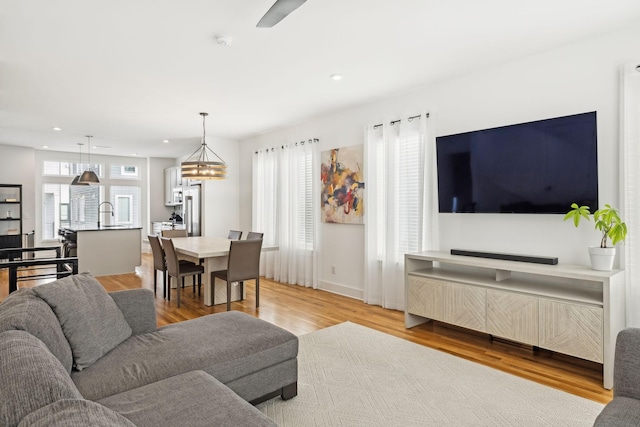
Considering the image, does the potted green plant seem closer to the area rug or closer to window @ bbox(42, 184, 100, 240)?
the area rug

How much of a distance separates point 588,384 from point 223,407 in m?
2.62

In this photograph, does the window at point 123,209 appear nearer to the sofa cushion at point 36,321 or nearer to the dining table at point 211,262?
→ the dining table at point 211,262

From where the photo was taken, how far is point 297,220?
6055mm

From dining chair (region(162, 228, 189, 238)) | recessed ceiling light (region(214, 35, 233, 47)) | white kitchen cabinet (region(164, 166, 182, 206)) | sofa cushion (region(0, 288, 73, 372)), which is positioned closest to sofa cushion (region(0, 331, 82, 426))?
sofa cushion (region(0, 288, 73, 372))

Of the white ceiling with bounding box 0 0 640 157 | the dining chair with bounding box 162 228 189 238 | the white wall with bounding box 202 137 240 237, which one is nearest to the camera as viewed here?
the white ceiling with bounding box 0 0 640 157

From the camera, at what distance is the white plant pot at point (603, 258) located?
2760mm

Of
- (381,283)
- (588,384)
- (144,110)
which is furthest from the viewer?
(144,110)

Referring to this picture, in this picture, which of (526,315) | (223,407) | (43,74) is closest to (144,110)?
(43,74)

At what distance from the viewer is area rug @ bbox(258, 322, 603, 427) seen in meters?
2.21

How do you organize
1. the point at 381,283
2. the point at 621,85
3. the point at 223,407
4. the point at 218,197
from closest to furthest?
the point at 223,407, the point at 621,85, the point at 381,283, the point at 218,197

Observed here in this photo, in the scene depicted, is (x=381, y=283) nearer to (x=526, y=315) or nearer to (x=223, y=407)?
(x=526, y=315)

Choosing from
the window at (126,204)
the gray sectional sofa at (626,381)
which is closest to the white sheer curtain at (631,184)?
the gray sectional sofa at (626,381)

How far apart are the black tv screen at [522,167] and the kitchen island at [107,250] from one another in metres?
5.79

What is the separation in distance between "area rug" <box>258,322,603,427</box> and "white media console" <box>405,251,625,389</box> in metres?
0.41
